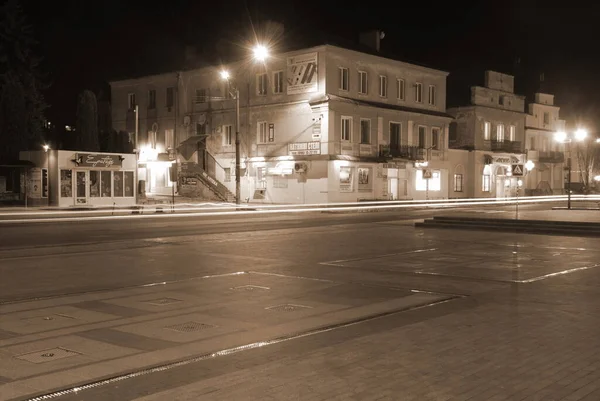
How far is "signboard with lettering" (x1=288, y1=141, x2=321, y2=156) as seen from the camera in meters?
48.8

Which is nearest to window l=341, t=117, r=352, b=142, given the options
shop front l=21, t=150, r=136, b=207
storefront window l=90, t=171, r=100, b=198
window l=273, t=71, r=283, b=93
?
window l=273, t=71, r=283, b=93

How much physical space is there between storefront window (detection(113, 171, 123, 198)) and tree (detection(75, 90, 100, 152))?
6036 mm

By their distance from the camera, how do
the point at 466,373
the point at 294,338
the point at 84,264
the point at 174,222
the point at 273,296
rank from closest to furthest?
the point at 466,373 → the point at 294,338 → the point at 273,296 → the point at 84,264 → the point at 174,222

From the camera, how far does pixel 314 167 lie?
49125 mm

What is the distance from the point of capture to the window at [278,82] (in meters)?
51.4

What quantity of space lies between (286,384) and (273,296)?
5.01 m

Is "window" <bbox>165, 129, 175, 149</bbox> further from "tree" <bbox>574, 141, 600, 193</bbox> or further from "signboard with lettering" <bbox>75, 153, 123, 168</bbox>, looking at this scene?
"tree" <bbox>574, 141, 600, 193</bbox>

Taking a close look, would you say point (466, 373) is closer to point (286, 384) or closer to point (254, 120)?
point (286, 384)

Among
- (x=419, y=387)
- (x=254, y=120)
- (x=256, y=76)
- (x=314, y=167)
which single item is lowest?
(x=419, y=387)

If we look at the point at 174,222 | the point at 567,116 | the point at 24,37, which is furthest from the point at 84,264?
the point at 567,116

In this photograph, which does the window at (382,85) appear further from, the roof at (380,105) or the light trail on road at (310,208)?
the light trail on road at (310,208)

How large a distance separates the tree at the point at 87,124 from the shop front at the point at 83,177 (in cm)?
620

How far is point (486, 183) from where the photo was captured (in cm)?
6581

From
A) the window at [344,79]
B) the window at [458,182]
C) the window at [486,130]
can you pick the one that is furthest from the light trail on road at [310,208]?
the window at [344,79]
